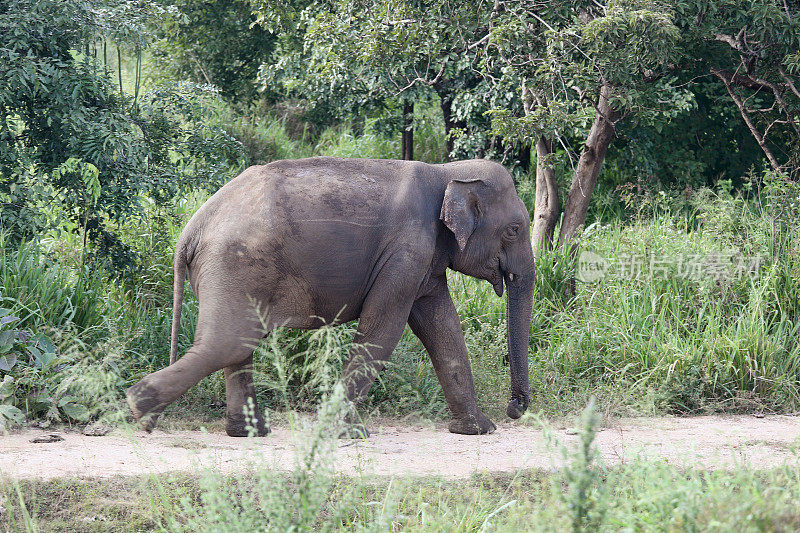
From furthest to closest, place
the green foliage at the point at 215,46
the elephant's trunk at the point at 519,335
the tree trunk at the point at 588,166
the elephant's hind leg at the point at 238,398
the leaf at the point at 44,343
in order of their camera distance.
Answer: the green foliage at the point at 215,46 → the tree trunk at the point at 588,166 → the elephant's trunk at the point at 519,335 → the leaf at the point at 44,343 → the elephant's hind leg at the point at 238,398

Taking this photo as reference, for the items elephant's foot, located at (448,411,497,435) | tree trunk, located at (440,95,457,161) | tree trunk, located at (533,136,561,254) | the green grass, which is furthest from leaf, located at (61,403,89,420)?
tree trunk, located at (440,95,457,161)

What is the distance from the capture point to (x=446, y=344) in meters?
6.21

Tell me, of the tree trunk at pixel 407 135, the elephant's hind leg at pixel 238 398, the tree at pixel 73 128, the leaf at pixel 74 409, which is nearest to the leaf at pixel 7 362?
the leaf at pixel 74 409

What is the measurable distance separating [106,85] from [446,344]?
3.32 m

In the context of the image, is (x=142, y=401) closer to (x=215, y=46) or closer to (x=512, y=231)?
(x=512, y=231)

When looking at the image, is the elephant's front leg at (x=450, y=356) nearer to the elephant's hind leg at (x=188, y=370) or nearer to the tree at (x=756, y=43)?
the elephant's hind leg at (x=188, y=370)

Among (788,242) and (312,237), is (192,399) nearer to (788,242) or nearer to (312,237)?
(312,237)

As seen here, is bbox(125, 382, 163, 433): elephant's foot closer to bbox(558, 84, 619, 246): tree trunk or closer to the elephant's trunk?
the elephant's trunk

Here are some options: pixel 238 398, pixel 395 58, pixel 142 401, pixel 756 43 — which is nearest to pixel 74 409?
pixel 142 401

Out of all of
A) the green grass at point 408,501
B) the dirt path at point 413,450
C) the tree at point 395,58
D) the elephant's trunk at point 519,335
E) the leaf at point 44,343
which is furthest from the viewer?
the tree at point 395,58

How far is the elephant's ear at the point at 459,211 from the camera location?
584cm

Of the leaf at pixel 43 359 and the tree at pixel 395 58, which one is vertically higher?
the tree at pixel 395 58

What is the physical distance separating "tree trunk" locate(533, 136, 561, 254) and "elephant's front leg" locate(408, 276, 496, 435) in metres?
3.48

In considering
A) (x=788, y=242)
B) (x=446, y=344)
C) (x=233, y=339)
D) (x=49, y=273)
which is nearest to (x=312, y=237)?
(x=233, y=339)
